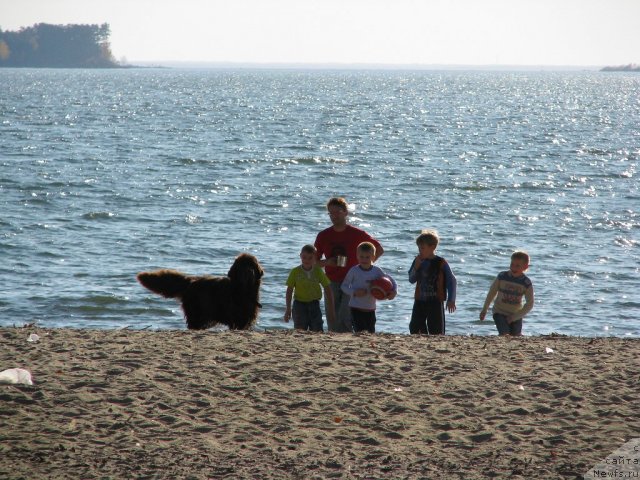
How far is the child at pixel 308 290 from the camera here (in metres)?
9.44

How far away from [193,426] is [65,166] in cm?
2960

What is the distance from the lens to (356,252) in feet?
30.9

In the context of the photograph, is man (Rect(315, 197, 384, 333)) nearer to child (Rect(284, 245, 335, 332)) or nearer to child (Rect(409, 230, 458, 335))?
child (Rect(284, 245, 335, 332))

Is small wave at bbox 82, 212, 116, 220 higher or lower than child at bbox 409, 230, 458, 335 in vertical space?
lower

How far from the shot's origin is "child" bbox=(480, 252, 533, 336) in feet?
30.7

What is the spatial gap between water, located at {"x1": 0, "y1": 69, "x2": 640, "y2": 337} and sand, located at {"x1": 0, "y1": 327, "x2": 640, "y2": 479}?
20.2 feet

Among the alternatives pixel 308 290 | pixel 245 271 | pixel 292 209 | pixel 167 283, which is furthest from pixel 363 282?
pixel 292 209

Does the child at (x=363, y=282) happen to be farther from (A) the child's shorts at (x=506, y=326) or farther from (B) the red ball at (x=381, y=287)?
(A) the child's shorts at (x=506, y=326)

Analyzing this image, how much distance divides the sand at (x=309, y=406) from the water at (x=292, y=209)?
6.16 metres

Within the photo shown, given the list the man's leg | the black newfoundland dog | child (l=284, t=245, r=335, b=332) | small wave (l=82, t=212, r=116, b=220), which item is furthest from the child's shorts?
small wave (l=82, t=212, r=116, b=220)

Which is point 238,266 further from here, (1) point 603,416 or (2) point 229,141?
(2) point 229,141

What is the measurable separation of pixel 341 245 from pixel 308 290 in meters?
0.55

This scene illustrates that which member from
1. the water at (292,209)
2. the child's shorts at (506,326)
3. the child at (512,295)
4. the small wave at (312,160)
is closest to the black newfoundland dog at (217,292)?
the child at (512,295)

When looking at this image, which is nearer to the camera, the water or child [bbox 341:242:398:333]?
child [bbox 341:242:398:333]
